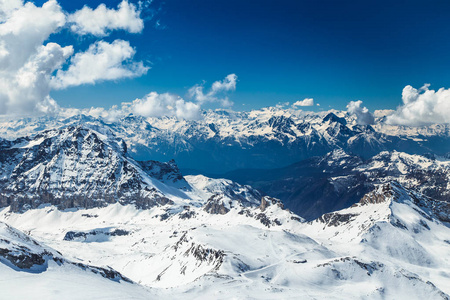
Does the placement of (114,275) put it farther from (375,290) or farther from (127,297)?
(375,290)

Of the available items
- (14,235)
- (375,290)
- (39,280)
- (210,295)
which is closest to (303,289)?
(375,290)

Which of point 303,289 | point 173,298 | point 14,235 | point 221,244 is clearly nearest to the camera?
point 173,298

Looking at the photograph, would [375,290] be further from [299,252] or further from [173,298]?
[173,298]

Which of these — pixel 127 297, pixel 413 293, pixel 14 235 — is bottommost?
pixel 413 293

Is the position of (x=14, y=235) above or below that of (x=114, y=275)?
above

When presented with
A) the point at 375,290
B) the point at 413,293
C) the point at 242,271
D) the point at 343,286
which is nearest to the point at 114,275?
the point at 242,271

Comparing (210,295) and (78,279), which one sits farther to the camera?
(210,295)

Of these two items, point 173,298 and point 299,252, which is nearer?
point 173,298

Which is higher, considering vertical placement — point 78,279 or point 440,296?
point 78,279

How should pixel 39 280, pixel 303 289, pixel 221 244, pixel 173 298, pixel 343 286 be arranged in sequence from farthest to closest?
1. pixel 221 244
2. pixel 343 286
3. pixel 303 289
4. pixel 173 298
5. pixel 39 280
